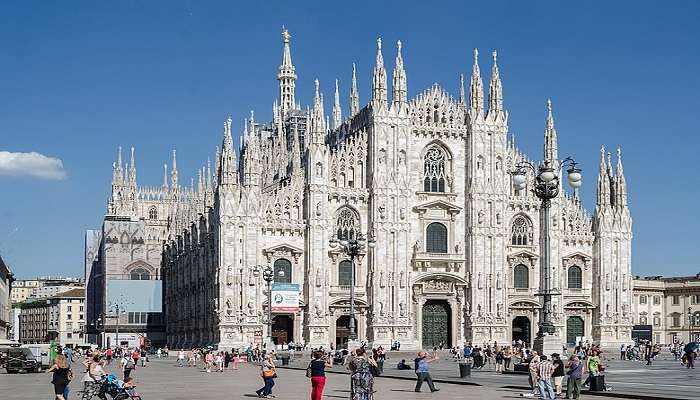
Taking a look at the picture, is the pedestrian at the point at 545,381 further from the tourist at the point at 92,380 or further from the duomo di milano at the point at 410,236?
the duomo di milano at the point at 410,236

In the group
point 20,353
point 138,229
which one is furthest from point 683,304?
point 20,353

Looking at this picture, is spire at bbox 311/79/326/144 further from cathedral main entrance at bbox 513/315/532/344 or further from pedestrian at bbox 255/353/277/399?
pedestrian at bbox 255/353/277/399

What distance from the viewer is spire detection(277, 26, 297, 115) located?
11988 centimetres

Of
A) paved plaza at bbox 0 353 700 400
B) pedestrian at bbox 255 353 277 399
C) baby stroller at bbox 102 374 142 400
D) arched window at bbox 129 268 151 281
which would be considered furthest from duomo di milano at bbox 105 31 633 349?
baby stroller at bbox 102 374 142 400

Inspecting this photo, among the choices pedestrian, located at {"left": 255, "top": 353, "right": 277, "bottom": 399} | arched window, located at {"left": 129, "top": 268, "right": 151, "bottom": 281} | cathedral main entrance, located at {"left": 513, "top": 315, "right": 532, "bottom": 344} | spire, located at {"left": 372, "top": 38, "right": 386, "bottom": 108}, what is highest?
spire, located at {"left": 372, "top": 38, "right": 386, "bottom": 108}

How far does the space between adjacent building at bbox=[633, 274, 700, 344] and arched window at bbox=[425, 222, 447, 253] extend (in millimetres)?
45712

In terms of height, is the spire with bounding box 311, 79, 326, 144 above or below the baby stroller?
above

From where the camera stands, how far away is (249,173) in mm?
74062

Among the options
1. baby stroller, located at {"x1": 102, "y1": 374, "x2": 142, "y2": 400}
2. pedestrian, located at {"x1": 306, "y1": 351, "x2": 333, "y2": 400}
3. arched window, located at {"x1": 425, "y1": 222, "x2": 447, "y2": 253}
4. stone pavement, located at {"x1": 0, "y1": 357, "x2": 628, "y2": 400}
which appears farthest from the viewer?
arched window, located at {"x1": 425, "y1": 222, "x2": 447, "y2": 253}

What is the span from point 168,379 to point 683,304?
88.2 m

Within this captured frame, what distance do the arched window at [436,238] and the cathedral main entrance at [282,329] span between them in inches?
445

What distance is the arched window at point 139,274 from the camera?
106525mm

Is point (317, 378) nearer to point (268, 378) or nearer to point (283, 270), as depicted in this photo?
point (268, 378)

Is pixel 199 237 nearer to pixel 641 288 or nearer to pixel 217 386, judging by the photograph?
pixel 217 386
